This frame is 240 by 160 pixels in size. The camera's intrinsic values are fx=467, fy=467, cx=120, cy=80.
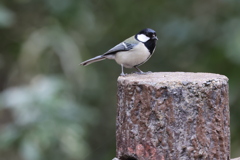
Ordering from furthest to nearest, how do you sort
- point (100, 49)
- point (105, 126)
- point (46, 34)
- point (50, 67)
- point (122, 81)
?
point (105, 126), point (100, 49), point (50, 67), point (46, 34), point (122, 81)

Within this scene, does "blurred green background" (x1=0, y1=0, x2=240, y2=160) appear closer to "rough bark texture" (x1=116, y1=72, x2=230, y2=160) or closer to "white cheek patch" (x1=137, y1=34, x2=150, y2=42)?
"white cheek patch" (x1=137, y1=34, x2=150, y2=42)

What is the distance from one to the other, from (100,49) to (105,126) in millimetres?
1266

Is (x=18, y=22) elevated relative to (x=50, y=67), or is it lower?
elevated

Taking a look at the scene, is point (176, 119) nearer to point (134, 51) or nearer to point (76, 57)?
point (134, 51)

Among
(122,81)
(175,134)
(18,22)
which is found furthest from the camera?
(18,22)

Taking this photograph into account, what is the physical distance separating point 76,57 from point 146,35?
238 centimetres

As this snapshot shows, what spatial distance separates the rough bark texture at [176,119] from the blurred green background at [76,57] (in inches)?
97.4

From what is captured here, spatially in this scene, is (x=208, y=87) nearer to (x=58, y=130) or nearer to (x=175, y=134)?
(x=175, y=134)

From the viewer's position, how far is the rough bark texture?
1.77 m

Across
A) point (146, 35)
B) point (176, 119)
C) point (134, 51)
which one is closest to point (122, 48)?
point (134, 51)

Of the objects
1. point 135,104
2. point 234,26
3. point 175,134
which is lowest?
point 175,134

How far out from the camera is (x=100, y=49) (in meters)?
6.89

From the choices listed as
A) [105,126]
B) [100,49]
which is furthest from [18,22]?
[105,126]

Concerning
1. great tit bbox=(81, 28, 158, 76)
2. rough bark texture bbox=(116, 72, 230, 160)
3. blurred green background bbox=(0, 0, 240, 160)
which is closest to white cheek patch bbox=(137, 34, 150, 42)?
great tit bbox=(81, 28, 158, 76)
